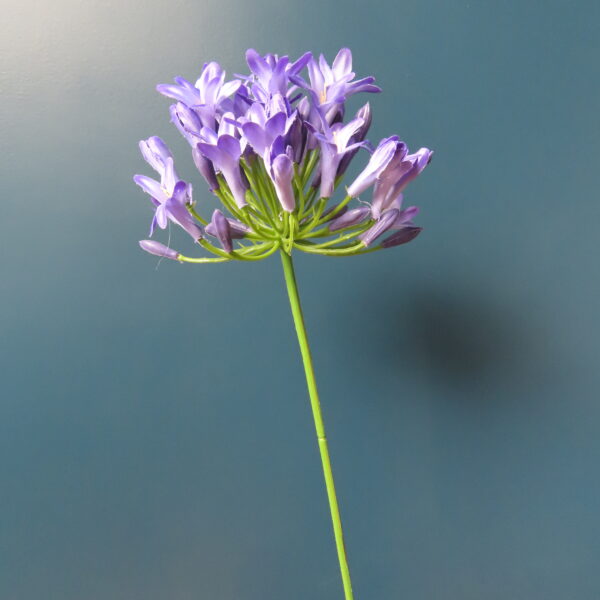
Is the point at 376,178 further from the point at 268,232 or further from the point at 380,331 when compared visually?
the point at 380,331

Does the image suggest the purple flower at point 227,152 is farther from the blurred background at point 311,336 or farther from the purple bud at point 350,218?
the blurred background at point 311,336

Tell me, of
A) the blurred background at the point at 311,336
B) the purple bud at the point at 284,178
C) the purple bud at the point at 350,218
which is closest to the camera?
the purple bud at the point at 284,178

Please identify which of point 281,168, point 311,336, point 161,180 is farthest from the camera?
point 311,336

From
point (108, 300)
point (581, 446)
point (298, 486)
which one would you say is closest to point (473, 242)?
point (581, 446)

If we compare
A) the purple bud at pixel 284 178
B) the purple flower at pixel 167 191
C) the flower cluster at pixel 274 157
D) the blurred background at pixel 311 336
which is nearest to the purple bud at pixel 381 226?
the flower cluster at pixel 274 157

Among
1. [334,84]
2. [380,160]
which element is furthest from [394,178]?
[334,84]

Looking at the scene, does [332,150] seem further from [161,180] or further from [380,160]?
[161,180]

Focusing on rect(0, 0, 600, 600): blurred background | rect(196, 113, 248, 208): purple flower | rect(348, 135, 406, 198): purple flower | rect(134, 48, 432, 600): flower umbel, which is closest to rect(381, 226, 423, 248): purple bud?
rect(134, 48, 432, 600): flower umbel
